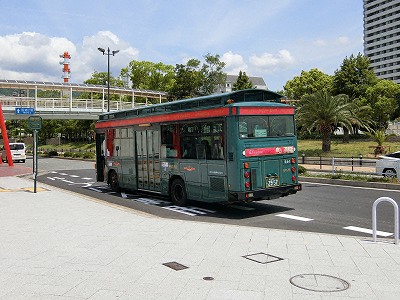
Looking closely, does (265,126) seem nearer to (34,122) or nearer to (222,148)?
(222,148)

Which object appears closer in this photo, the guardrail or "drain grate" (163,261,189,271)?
"drain grate" (163,261,189,271)

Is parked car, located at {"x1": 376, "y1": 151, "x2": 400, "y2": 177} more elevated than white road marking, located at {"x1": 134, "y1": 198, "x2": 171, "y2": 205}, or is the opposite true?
parked car, located at {"x1": 376, "y1": 151, "x2": 400, "y2": 177}

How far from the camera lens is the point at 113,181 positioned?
1777 cm

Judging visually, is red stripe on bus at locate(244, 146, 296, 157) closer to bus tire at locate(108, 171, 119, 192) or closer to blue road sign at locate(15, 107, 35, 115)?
bus tire at locate(108, 171, 119, 192)

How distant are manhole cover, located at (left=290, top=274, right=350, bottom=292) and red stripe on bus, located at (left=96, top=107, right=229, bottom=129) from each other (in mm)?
5982

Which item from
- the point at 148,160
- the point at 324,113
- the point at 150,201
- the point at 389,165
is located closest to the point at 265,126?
the point at 148,160

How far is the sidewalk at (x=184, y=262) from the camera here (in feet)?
18.3

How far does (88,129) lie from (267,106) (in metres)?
82.6

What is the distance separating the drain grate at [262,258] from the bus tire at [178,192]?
5.99 meters

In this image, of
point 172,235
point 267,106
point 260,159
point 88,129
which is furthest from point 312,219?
point 88,129

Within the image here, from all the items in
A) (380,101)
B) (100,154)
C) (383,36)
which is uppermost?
(383,36)

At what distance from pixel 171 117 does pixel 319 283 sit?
8.58m

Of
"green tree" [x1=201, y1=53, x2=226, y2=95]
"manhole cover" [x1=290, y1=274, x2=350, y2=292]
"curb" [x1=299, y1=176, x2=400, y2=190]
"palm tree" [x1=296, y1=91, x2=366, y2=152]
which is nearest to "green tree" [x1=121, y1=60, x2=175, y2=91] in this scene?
"green tree" [x1=201, y1=53, x2=226, y2=95]

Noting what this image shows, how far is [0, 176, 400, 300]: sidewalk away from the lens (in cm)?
559
